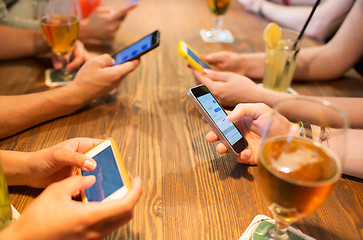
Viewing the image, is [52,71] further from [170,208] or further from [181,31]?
[170,208]

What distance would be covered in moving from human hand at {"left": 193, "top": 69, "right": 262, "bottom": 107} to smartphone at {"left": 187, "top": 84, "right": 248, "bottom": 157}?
210 mm

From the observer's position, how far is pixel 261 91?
3.29ft

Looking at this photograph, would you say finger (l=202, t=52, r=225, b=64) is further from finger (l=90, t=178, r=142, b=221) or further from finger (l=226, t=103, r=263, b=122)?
finger (l=90, t=178, r=142, b=221)

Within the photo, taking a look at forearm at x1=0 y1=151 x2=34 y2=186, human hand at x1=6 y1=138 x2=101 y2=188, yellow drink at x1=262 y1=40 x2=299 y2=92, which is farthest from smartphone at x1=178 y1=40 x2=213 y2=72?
forearm at x1=0 y1=151 x2=34 y2=186

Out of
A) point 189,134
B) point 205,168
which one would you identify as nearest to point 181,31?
point 189,134

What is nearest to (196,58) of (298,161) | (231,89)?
(231,89)

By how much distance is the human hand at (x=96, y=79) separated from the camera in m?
0.97

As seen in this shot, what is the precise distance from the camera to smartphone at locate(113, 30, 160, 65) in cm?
99

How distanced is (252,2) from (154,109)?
1343 millimetres

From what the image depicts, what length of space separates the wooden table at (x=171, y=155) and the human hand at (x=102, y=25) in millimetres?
89

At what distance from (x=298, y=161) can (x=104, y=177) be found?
365 millimetres

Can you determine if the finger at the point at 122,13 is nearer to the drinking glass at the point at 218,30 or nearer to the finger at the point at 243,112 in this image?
the drinking glass at the point at 218,30

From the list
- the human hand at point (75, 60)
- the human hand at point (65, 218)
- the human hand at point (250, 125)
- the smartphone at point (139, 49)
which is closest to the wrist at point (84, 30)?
the human hand at point (75, 60)

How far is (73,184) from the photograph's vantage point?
55cm
